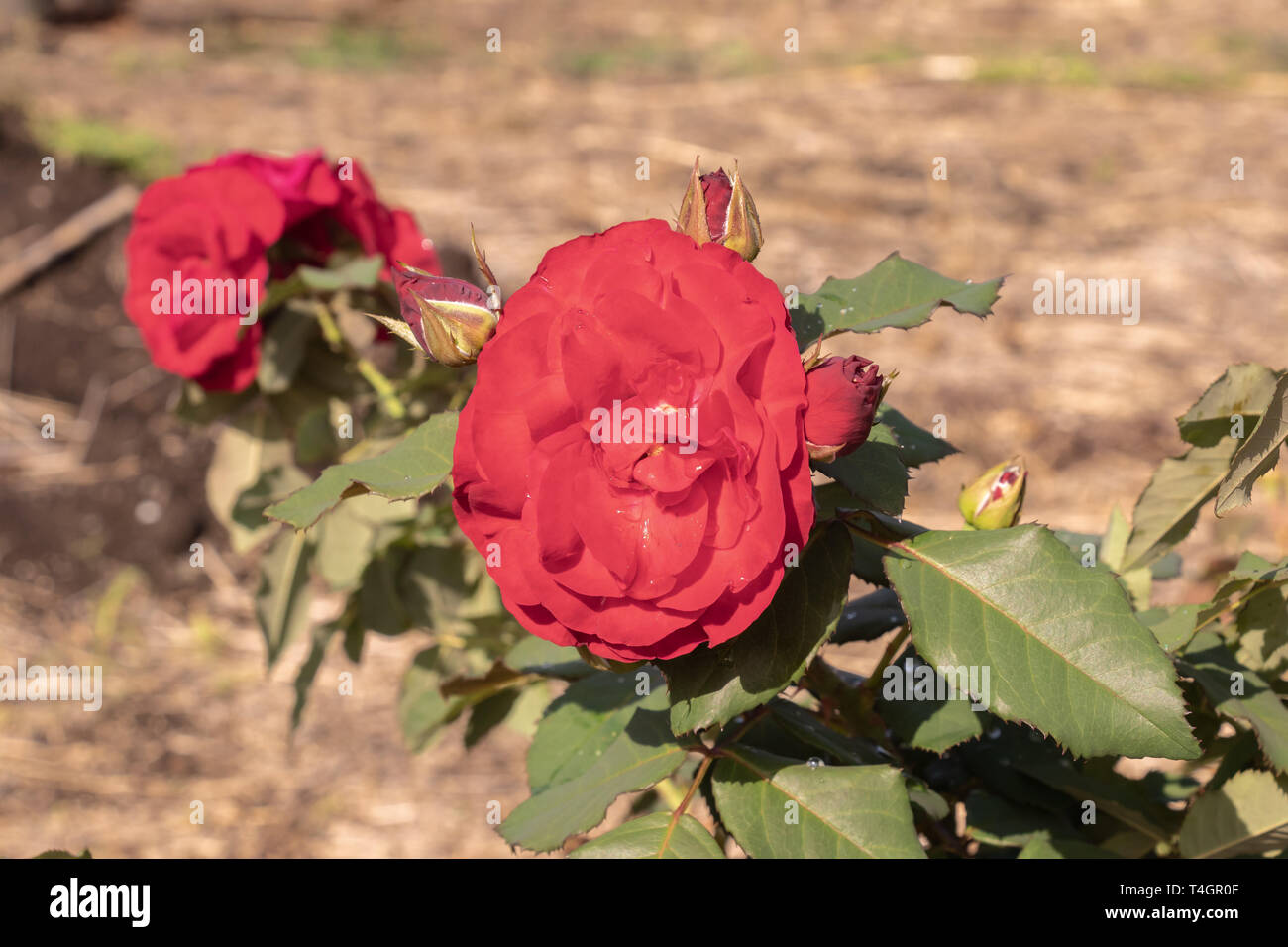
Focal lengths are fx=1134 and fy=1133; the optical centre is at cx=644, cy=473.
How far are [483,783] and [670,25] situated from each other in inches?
170

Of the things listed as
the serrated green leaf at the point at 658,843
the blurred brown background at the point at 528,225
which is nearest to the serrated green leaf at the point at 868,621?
the serrated green leaf at the point at 658,843

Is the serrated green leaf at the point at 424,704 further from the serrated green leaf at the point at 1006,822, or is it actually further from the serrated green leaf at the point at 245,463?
the serrated green leaf at the point at 1006,822

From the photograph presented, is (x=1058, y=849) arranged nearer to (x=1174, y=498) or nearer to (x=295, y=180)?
(x=1174, y=498)

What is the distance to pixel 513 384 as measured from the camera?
657 mm

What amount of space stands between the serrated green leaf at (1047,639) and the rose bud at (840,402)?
0.15 metres

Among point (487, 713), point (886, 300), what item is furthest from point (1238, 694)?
point (487, 713)

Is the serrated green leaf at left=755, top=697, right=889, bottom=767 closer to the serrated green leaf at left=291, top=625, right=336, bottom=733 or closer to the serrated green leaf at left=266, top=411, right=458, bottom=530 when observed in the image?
the serrated green leaf at left=266, top=411, right=458, bottom=530

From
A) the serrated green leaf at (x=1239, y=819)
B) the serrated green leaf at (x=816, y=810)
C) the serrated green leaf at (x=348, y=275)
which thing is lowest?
the serrated green leaf at (x=1239, y=819)

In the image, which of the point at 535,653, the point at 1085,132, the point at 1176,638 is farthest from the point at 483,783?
the point at 1085,132

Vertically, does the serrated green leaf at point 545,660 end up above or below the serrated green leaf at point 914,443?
below

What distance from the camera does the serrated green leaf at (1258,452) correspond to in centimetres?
75

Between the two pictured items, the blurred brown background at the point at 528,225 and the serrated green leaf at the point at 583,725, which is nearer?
the serrated green leaf at the point at 583,725

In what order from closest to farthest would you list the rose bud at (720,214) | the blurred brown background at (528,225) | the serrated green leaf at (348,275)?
the rose bud at (720,214)
the serrated green leaf at (348,275)
the blurred brown background at (528,225)
